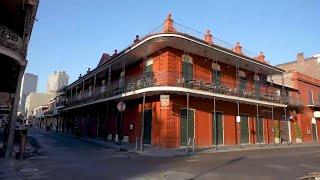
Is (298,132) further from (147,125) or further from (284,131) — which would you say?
(147,125)

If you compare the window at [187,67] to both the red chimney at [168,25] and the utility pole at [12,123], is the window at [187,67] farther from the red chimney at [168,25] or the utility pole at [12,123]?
the utility pole at [12,123]

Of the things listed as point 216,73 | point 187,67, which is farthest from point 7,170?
point 216,73

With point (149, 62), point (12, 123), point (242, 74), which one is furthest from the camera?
point (242, 74)

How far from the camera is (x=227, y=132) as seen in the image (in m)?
22.7

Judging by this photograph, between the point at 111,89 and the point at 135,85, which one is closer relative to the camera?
the point at 135,85

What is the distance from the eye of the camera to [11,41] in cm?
1146

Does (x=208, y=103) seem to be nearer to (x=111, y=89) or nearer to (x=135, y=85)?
(x=135, y=85)

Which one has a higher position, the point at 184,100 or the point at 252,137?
the point at 184,100

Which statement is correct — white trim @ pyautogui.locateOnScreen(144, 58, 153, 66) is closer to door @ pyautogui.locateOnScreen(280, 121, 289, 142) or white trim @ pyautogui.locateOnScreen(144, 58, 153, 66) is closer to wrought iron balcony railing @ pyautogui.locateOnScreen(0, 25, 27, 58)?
wrought iron balcony railing @ pyautogui.locateOnScreen(0, 25, 27, 58)

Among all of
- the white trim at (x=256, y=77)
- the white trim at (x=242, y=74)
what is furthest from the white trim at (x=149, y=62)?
the white trim at (x=256, y=77)

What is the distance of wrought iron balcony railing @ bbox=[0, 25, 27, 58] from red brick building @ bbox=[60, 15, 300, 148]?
8015 mm

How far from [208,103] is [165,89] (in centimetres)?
495

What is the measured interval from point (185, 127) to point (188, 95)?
7.72ft

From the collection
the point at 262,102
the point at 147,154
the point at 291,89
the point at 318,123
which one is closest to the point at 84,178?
the point at 147,154
